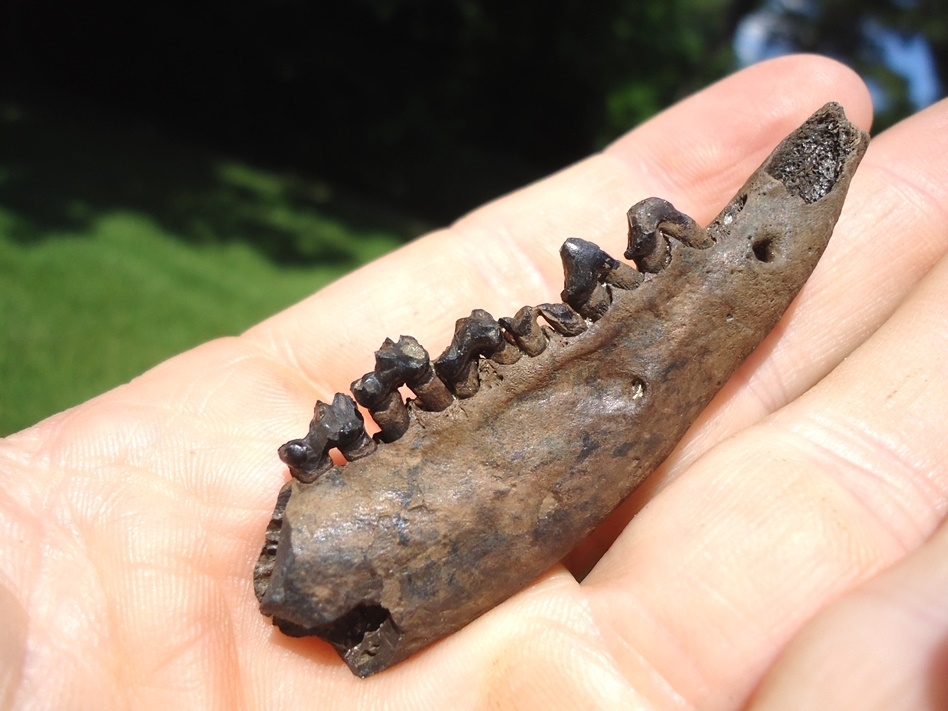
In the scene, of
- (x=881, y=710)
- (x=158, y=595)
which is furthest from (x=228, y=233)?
(x=881, y=710)

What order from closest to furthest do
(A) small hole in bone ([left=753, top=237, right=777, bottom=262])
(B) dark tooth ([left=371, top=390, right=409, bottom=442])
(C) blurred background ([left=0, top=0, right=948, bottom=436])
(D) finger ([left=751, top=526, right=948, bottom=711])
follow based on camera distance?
(D) finger ([left=751, top=526, right=948, bottom=711]), (B) dark tooth ([left=371, top=390, right=409, bottom=442]), (A) small hole in bone ([left=753, top=237, right=777, bottom=262]), (C) blurred background ([left=0, top=0, right=948, bottom=436])

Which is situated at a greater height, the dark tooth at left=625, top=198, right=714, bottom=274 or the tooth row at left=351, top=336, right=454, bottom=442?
the dark tooth at left=625, top=198, right=714, bottom=274

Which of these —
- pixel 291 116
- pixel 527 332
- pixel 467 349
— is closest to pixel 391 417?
pixel 467 349

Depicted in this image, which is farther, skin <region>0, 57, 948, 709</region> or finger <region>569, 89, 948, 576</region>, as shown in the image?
finger <region>569, 89, 948, 576</region>

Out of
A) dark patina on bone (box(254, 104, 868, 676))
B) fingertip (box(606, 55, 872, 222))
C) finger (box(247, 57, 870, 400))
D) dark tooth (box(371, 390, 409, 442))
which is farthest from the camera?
fingertip (box(606, 55, 872, 222))

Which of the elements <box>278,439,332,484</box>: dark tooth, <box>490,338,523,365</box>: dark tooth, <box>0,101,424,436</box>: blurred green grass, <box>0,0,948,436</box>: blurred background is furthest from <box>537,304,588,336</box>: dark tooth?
<box>0,0,948,436</box>: blurred background

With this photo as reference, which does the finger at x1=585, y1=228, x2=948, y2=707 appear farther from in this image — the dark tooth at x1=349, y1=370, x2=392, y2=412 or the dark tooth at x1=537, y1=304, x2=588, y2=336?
the dark tooth at x1=349, y1=370, x2=392, y2=412

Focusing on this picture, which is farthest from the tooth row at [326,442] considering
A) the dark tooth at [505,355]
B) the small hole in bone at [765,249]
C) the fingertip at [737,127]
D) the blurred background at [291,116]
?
the blurred background at [291,116]
